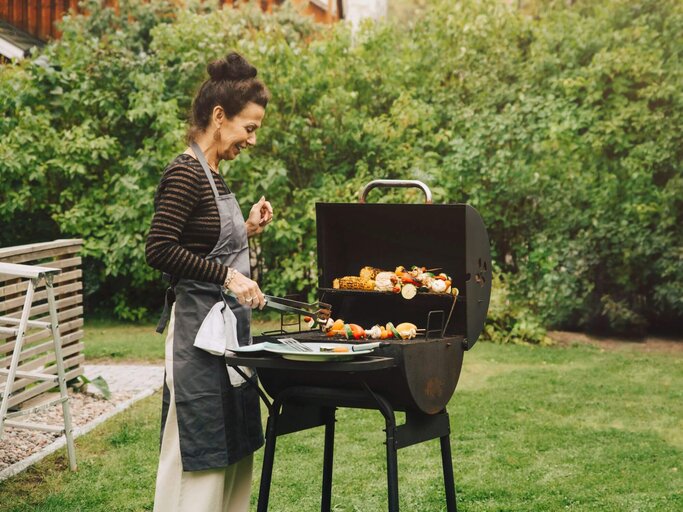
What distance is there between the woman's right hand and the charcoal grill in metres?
0.20

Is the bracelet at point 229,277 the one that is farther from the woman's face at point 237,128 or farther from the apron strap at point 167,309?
the woman's face at point 237,128

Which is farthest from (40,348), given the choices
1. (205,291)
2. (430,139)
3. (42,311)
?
(430,139)

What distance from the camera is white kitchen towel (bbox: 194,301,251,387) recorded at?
3.36 m

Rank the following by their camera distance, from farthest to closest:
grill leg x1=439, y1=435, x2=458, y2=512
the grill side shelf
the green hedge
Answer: the green hedge < grill leg x1=439, y1=435, x2=458, y2=512 < the grill side shelf

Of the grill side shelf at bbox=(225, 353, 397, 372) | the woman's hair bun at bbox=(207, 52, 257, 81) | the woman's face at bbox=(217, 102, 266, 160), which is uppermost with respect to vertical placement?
the woman's hair bun at bbox=(207, 52, 257, 81)

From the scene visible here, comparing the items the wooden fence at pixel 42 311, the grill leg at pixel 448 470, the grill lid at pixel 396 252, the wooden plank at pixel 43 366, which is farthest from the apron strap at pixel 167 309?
the wooden plank at pixel 43 366

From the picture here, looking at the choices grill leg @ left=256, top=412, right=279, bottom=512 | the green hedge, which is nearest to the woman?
grill leg @ left=256, top=412, right=279, bottom=512

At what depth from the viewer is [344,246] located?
4.27 m

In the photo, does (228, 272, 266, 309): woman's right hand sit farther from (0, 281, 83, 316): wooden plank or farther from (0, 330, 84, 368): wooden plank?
(0, 281, 83, 316): wooden plank

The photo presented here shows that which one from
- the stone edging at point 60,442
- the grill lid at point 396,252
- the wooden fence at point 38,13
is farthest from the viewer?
the wooden fence at point 38,13

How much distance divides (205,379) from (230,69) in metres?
1.10

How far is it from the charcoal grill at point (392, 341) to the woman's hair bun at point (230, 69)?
78cm

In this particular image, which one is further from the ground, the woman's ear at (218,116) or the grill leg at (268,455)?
the woman's ear at (218,116)

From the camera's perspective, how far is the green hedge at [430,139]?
951cm
